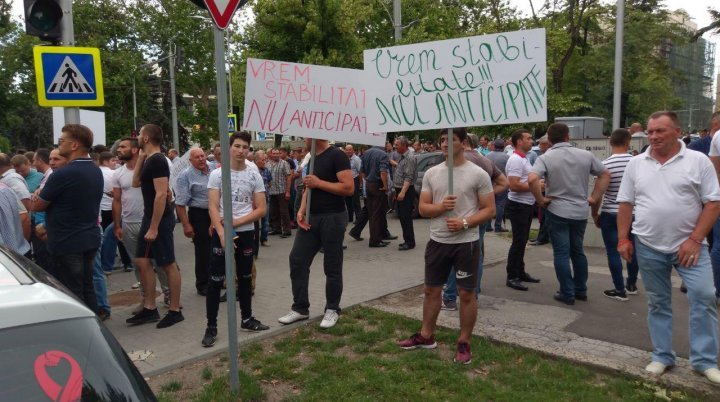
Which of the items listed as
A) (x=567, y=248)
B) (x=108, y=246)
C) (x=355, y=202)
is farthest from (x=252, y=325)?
(x=355, y=202)

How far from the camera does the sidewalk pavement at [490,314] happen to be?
4.45 metres

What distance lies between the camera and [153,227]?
5258mm

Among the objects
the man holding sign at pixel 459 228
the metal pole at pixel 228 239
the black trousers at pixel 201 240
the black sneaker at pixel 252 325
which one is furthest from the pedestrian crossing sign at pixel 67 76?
the man holding sign at pixel 459 228

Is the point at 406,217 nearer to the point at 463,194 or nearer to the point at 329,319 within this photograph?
the point at 329,319

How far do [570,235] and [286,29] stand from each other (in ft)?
63.4

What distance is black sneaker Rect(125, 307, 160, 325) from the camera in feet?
18.1

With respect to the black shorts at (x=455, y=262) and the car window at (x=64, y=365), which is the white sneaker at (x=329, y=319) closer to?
the black shorts at (x=455, y=262)

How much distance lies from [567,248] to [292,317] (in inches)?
117

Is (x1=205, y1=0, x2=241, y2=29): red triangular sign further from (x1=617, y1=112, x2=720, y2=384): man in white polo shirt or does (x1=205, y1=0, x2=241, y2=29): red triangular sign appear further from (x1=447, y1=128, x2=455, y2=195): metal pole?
(x1=617, y1=112, x2=720, y2=384): man in white polo shirt

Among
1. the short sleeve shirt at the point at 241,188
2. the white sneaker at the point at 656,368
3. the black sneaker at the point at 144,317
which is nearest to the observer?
the white sneaker at the point at 656,368

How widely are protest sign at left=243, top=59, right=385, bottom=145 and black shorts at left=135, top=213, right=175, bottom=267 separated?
1.45 meters

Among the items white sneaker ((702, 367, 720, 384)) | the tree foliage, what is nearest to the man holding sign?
white sneaker ((702, 367, 720, 384))

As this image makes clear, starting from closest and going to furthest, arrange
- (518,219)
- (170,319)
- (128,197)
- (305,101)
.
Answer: (305,101) → (170,319) → (128,197) → (518,219)

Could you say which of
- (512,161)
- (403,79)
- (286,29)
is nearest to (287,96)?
(403,79)
